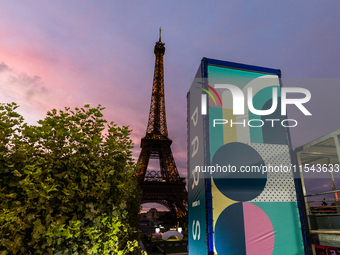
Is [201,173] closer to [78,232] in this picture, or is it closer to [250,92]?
[250,92]

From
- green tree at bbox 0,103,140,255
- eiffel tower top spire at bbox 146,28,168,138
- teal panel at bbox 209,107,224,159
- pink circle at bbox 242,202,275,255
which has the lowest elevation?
pink circle at bbox 242,202,275,255

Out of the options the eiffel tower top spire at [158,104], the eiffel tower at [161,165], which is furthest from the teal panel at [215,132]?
the eiffel tower top spire at [158,104]

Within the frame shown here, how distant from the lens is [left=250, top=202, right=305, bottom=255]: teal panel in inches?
262

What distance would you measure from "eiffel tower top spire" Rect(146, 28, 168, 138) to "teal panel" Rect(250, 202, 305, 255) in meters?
29.2

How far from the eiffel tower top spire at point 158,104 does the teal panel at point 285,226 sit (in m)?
29.2

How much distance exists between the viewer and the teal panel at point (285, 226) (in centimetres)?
664

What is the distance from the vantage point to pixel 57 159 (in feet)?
9.57

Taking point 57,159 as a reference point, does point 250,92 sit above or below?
above

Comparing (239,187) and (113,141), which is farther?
(239,187)

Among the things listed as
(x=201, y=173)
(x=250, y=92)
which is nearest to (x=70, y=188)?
(x=201, y=173)

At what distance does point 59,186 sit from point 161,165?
34.5m

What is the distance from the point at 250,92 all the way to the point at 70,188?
25.1 ft

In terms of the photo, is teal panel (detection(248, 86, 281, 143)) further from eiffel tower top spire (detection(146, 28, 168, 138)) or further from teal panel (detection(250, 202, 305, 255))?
eiffel tower top spire (detection(146, 28, 168, 138))

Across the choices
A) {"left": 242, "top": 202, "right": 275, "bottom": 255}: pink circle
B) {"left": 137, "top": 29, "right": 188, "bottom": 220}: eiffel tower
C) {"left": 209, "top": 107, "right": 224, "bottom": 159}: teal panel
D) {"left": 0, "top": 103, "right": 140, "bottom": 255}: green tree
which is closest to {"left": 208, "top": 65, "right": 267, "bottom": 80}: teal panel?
{"left": 209, "top": 107, "right": 224, "bottom": 159}: teal panel
